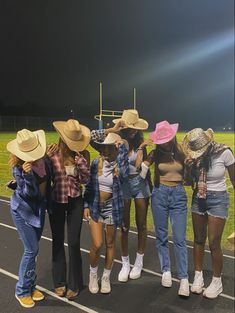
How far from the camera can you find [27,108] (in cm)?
268

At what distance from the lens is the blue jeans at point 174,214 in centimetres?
280

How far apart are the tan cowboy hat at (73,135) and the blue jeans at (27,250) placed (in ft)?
1.37

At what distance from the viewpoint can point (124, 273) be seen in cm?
303

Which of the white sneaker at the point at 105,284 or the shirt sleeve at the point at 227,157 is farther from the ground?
the shirt sleeve at the point at 227,157

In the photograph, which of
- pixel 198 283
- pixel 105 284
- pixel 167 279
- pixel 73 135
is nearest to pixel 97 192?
pixel 73 135

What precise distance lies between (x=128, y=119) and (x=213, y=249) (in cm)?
106

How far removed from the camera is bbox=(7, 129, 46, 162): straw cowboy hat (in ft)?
7.15

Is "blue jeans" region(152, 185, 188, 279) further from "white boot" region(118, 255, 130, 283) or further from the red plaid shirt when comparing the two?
Result: the red plaid shirt

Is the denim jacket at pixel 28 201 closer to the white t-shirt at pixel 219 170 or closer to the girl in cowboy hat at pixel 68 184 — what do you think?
the girl in cowboy hat at pixel 68 184

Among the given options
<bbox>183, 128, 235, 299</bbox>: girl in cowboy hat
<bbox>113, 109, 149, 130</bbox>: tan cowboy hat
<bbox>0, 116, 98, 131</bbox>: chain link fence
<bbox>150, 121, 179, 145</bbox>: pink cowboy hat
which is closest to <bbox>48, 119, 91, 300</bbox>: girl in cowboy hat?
<bbox>0, 116, 98, 131</bbox>: chain link fence

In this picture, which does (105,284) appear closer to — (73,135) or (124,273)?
(124,273)

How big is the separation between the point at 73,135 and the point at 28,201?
0.45 metres

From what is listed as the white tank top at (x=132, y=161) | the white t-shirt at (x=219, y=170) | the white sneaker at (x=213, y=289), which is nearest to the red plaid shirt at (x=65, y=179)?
the white tank top at (x=132, y=161)

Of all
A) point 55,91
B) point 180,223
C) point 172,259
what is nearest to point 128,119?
point 55,91
